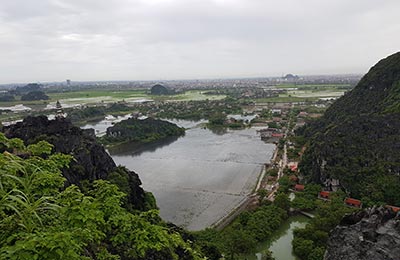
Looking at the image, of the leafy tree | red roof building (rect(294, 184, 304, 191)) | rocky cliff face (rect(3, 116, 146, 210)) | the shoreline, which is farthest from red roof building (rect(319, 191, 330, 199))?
rocky cliff face (rect(3, 116, 146, 210))

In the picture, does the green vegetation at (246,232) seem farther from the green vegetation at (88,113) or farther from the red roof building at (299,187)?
the green vegetation at (88,113)

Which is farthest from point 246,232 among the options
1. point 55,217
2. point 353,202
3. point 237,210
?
point 55,217

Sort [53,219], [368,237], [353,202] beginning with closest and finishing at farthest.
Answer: [53,219], [368,237], [353,202]

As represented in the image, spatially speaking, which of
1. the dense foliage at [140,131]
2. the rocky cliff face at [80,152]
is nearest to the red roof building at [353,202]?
the rocky cliff face at [80,152]

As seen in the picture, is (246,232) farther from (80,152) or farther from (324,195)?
(80,152)

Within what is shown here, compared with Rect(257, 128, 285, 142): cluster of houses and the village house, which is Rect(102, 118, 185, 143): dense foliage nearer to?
Rect(257, 128, 285, 142): cluster of houses
